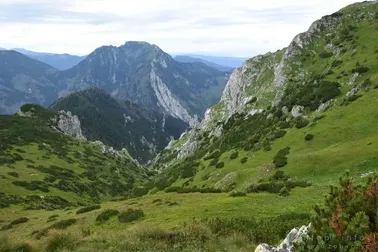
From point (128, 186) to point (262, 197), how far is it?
106745 millimetres

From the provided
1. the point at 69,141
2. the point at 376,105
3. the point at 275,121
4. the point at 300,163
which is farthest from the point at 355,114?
the point at 69,141

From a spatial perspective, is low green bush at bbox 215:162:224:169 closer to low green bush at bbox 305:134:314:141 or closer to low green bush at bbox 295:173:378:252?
low green bush at bbox 305:134:314:141

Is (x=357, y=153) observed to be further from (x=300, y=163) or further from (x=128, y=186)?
(x=128, y=186)

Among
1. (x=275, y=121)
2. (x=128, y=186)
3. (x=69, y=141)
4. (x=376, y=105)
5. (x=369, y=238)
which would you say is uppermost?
(x=369, y=238)

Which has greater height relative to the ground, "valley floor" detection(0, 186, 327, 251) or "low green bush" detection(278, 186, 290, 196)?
"valley floor" detection(0, 186, 327, 251)

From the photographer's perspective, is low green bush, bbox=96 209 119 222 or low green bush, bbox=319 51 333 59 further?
low green bush, bbox=319 51 333 59

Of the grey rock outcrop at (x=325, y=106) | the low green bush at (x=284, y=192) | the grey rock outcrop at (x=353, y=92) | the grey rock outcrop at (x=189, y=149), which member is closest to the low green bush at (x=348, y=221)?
the low green bush at (x=284, y=192)

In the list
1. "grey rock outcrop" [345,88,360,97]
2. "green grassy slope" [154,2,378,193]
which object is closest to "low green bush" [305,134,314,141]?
"green grassy slope" [154,2,378,193]

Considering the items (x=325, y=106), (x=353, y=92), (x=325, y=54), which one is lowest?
(x=325, y=106)

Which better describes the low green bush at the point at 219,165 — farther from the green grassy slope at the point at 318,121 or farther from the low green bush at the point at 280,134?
the low green bush at the point at 280,134

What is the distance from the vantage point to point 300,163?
3878 centimetres

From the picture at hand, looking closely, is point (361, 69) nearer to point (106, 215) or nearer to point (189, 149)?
point (106, 215)

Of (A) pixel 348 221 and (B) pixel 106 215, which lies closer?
(A) pixel 348 221

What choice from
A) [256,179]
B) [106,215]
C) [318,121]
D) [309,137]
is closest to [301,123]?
[318,121]
